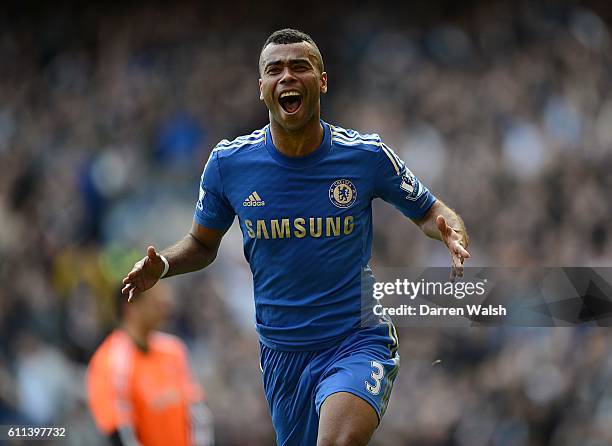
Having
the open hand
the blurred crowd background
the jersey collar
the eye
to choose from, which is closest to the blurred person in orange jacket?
the blurred crowd background

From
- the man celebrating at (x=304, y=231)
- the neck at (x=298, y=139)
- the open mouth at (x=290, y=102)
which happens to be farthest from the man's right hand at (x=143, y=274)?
the open mouth at (x=290, y=102)

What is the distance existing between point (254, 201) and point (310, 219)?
0.96ft

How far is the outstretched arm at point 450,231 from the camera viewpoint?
12.8ft

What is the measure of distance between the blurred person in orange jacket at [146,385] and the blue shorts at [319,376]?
3492 millimetres

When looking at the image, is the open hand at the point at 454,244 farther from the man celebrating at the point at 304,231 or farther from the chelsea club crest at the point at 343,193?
the chelsea club crest at the point at 343,193

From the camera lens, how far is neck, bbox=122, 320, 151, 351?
311 inches

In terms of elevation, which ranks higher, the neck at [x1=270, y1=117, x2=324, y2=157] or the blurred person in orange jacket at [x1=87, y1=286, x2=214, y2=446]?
the neck at [x1=270, y1=117, x2=324, y2=157]

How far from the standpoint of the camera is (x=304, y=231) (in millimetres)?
4289

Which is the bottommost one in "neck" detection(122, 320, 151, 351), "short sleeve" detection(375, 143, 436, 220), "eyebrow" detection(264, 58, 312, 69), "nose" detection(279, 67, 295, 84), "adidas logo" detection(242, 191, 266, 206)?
"neck" detection(122, 320, 151, 351)

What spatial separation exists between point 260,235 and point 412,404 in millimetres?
4094

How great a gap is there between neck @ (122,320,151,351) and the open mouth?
412cm

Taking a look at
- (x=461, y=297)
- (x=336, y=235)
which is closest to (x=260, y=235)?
(x=336, y=235)

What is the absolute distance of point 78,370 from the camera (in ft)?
27.4

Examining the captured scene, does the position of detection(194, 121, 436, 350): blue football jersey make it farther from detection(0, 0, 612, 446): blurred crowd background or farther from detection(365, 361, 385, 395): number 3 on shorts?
detection(0, 0, 612, 446): blurred crowd background
